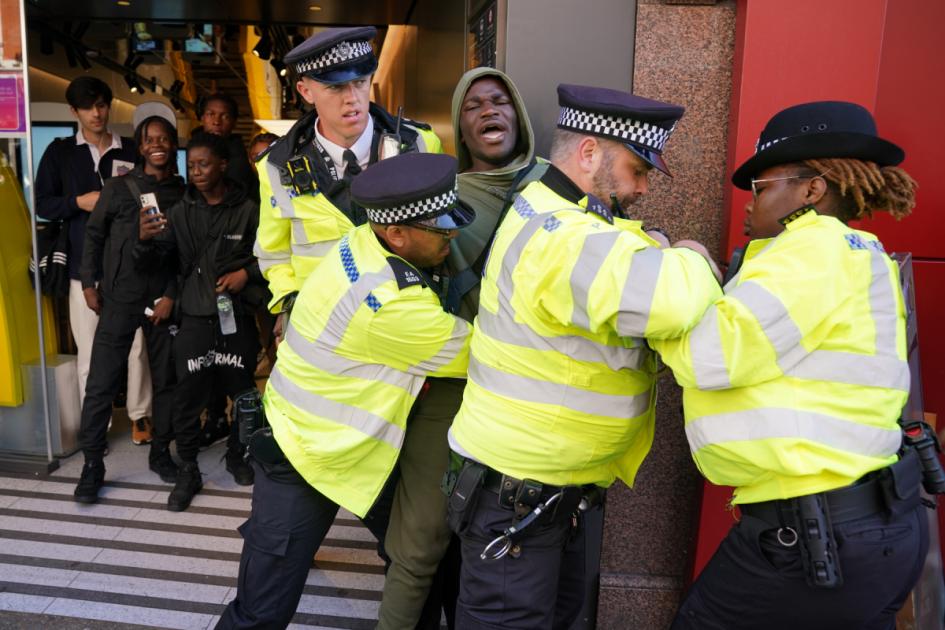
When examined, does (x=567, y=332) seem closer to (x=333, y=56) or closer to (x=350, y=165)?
(x=350, y=165)

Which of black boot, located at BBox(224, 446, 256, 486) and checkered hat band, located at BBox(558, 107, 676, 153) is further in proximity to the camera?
black boot, located at BBox(224, 446, 256, 486)

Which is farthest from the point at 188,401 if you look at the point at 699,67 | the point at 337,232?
the point at 699,67

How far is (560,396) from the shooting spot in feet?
6.20

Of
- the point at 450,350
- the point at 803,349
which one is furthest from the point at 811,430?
the point at 450,350

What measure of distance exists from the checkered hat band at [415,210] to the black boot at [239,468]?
280 centimetres

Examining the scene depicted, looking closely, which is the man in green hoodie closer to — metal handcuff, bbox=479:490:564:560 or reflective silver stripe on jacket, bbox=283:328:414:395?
reflective silver stripe on jacket, bbox=283:328:414:395

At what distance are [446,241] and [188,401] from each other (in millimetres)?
→ 2542

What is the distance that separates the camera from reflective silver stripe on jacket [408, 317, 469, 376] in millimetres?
2182

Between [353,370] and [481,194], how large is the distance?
803mm

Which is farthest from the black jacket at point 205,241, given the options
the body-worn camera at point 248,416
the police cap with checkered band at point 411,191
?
the police cap with checkered band at point 411,191

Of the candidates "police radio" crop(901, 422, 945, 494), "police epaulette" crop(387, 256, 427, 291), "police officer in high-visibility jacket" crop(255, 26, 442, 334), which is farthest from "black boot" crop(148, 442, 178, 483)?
"police radio" crop(901, 422, 945, 494)

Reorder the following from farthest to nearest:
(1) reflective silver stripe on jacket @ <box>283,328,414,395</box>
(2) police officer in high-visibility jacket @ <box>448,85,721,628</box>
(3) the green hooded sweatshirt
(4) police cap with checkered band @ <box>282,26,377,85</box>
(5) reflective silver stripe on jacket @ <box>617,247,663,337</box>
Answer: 1. (4) police cap with checkered band @ <box>282,26,377,85</box>
2. (3) the green hooded sweatshirt
3. (1) reflective silver stripe on jacket @ <box>283,328,414,395</box>
4. (2) police officer in high-visibility jacket @ <box>448,85,721,628</box>
5. (5) reflective silver stripe on jacket @ <box>617,247,663,337</box>

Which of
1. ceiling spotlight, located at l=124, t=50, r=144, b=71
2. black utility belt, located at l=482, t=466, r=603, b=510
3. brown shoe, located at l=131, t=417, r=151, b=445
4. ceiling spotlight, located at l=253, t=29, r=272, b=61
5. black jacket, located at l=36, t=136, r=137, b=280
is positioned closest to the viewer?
black utility belt, located at l=482, t=466, r=603, b=510

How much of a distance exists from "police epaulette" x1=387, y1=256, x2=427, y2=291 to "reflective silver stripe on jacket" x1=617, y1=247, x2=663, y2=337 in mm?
686
